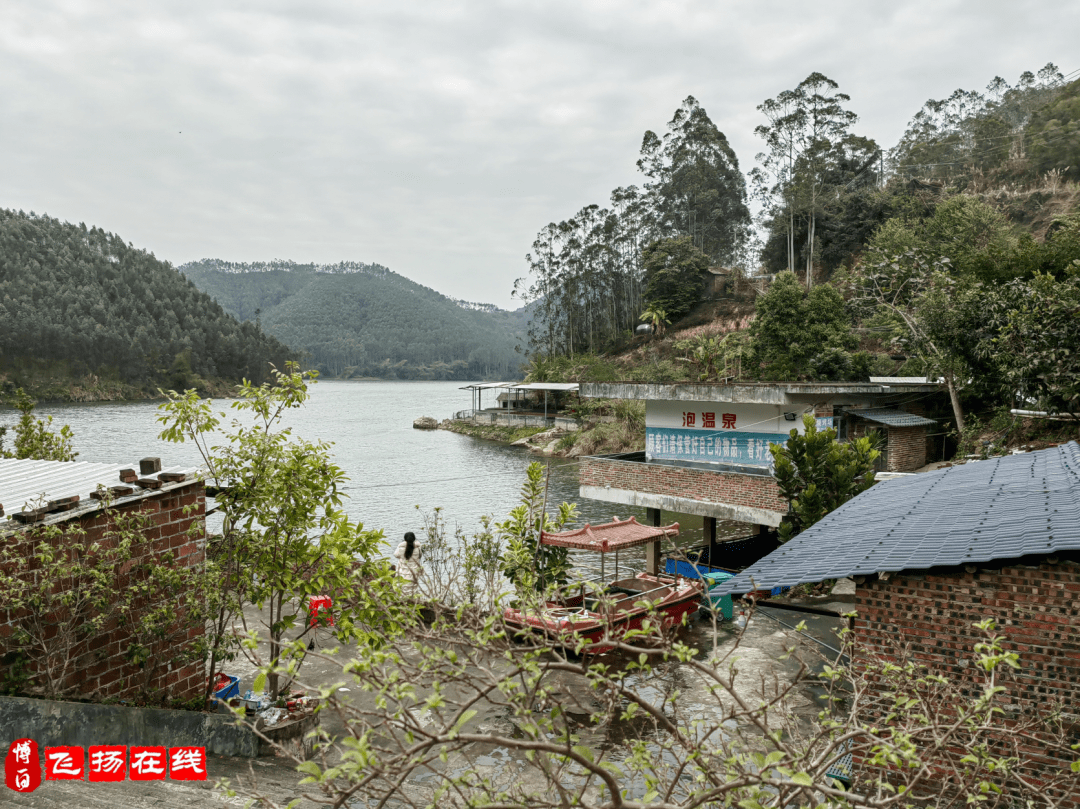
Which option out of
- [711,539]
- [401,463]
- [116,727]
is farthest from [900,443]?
[401,463]

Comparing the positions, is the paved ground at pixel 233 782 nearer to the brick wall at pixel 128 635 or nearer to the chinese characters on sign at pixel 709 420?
the brick wall at pixel 128 635

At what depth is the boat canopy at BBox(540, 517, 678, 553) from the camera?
1299 cm

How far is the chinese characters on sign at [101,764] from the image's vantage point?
446 centimetres

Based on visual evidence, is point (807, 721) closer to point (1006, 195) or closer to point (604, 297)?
point (1006, 195)

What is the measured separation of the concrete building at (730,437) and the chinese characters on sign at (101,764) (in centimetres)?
1269

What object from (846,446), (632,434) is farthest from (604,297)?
(846,446)

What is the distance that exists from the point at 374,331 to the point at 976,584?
18129 centimetres

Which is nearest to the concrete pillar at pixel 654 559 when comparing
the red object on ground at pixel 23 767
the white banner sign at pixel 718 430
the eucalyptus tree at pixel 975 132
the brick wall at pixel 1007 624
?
the white banner sign at pixel 718 430

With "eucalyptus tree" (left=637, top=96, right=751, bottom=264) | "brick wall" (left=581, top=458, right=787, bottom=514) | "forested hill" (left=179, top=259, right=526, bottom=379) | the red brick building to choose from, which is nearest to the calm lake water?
"brick wall" (left=581, top=458, right=787, bottom=514)

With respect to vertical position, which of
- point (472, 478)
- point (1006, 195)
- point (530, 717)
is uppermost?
point (1006, 195)

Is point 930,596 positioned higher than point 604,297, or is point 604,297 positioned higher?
point 604,297

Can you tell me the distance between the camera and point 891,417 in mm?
20250

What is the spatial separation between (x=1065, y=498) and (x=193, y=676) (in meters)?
8.26

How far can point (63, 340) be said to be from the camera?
8950 centimetres
